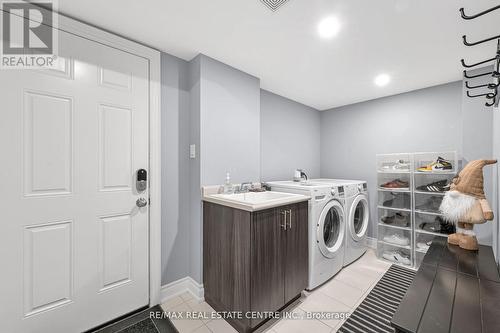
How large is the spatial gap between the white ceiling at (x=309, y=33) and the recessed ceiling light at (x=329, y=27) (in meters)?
0.04

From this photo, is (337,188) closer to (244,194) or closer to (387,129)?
(244,194)

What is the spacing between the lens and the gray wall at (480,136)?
2100 mm

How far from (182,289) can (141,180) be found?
45.4 inches

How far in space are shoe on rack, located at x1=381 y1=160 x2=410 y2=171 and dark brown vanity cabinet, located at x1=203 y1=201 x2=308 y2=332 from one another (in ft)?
5.24

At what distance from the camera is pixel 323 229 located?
7.08 ft

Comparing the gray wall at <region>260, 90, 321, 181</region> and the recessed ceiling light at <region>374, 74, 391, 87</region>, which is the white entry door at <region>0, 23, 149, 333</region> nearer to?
the gray wall at <region>260, 90, 321, 181</region>

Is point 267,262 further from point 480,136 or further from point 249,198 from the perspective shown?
point 480,136

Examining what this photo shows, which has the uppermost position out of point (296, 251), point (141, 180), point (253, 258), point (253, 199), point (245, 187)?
point (141, 180)

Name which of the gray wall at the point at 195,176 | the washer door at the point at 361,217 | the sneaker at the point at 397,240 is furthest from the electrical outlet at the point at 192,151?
the sneaker at the point at 397,240

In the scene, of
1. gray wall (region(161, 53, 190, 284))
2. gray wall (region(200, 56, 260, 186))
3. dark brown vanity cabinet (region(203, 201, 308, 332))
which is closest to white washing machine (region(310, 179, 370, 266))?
dark brown vanity cabinet (region(203, 201, 308, 332))

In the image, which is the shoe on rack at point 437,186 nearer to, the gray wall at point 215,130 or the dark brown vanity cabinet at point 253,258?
the dark brown vanity cabinet at point 253,258

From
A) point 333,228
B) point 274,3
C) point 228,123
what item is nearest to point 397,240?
point 333,228

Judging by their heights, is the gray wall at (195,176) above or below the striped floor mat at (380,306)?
above

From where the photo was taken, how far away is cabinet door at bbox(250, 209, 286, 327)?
4.79 feet
